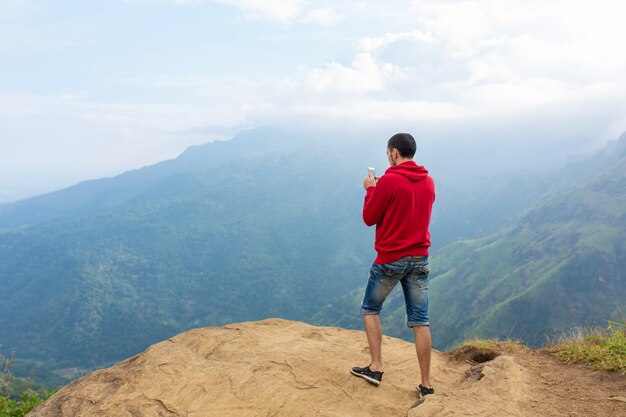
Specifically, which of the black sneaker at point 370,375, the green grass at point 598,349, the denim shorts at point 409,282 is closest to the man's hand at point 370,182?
the denim shorts at point 409,282

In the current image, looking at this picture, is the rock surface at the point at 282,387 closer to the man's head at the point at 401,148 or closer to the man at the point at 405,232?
the man at the point at 405,232

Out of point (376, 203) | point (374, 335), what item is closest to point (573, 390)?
point (374, 335)

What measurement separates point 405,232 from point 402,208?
304 millimetres

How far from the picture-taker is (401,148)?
5.77 metres

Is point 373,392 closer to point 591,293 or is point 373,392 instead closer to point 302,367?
point 302,367

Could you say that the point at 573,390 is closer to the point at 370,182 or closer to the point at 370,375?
the point at 370,375

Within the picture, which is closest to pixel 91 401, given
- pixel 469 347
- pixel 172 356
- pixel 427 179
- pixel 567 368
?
pixel 172 356

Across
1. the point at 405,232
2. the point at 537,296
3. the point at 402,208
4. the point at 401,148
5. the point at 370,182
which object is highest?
the point at 401,148

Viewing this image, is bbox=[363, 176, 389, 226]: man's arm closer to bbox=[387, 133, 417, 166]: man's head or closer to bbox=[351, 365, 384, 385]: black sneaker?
bbox=[387, 133, 417, 166]: man's head

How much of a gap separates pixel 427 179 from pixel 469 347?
4.63m

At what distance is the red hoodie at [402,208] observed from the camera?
5.56 metres

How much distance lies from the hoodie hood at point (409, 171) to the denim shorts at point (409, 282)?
1.00m

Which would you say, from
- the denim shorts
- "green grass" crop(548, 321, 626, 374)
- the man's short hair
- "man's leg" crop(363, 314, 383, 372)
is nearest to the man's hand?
the man's short hair

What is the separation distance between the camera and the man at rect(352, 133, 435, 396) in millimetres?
5586
